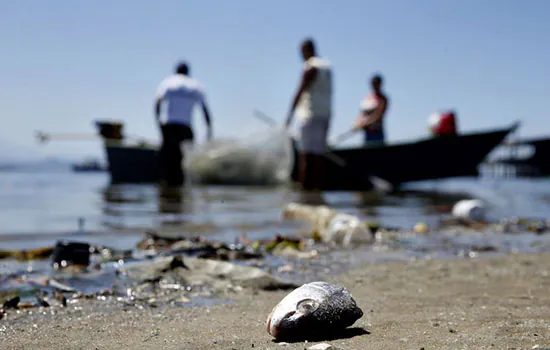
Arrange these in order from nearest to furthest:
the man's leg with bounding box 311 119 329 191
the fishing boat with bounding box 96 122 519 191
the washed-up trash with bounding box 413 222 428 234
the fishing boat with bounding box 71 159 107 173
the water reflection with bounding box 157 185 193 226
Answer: the washed-up trash with bounding box 413 222 428 234 → the water reflection with bounding box 157 185 193 226 → the man's leg with bounding box 311 119 329 191 → the fishing boat with bounding box 96 122 519 191 → the fishing boat with bounding box 71 159 107 173

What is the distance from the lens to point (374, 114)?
43.7 ft

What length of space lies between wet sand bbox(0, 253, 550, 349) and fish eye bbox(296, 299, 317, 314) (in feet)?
0.41

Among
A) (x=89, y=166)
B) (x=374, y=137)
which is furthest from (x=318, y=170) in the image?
(x=89, y=166)

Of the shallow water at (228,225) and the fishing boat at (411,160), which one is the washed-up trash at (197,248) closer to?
the shallow water at (228,225)

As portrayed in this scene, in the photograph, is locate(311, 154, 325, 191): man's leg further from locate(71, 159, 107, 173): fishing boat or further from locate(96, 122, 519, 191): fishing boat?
locate(71, 159, 107, 173): fishing boat

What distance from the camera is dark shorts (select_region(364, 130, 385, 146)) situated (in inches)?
542

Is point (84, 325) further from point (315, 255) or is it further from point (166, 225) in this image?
point (166, 225)

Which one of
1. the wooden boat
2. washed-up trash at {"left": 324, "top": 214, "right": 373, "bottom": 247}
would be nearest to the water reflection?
washed-up trash at {"left": 324, "top": 214, "right": 373, "bottom": 247}

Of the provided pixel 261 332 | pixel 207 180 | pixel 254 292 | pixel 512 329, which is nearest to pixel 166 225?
pixel 254 292

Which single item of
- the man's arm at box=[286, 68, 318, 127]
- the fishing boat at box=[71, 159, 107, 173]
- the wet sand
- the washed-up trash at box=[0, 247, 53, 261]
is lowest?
the wet sand

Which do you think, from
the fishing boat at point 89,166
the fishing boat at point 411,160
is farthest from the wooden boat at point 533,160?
the fishing boat at point 89,166

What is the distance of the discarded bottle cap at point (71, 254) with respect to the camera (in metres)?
3.97

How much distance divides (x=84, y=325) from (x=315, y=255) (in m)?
2.33

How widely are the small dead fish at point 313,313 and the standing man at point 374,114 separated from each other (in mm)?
11054
